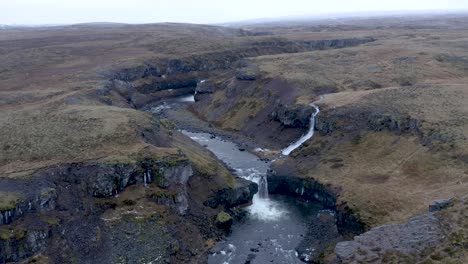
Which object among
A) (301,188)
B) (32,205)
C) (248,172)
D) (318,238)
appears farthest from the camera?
(248,172)

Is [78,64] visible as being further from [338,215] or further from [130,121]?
[338,215]

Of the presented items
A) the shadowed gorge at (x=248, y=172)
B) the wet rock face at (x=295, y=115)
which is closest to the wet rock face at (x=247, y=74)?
the shadowed gorge at (x=248, y=172)

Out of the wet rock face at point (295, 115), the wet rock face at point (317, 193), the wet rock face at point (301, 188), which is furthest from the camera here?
the wet rock face at point (295, 115)

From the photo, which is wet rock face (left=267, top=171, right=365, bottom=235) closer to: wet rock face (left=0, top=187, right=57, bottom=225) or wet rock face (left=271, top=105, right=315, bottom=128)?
wet rock face (left=271, top=105, right=315, bottom=128)

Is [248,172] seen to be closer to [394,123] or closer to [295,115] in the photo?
[295,115]

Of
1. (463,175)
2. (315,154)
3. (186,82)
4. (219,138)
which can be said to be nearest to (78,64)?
(186,82)

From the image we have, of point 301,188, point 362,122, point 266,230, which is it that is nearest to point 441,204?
point 266,230

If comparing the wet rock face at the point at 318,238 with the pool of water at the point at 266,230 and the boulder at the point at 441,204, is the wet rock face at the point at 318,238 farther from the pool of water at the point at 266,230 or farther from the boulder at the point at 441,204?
the boulder at the point at 441,204
